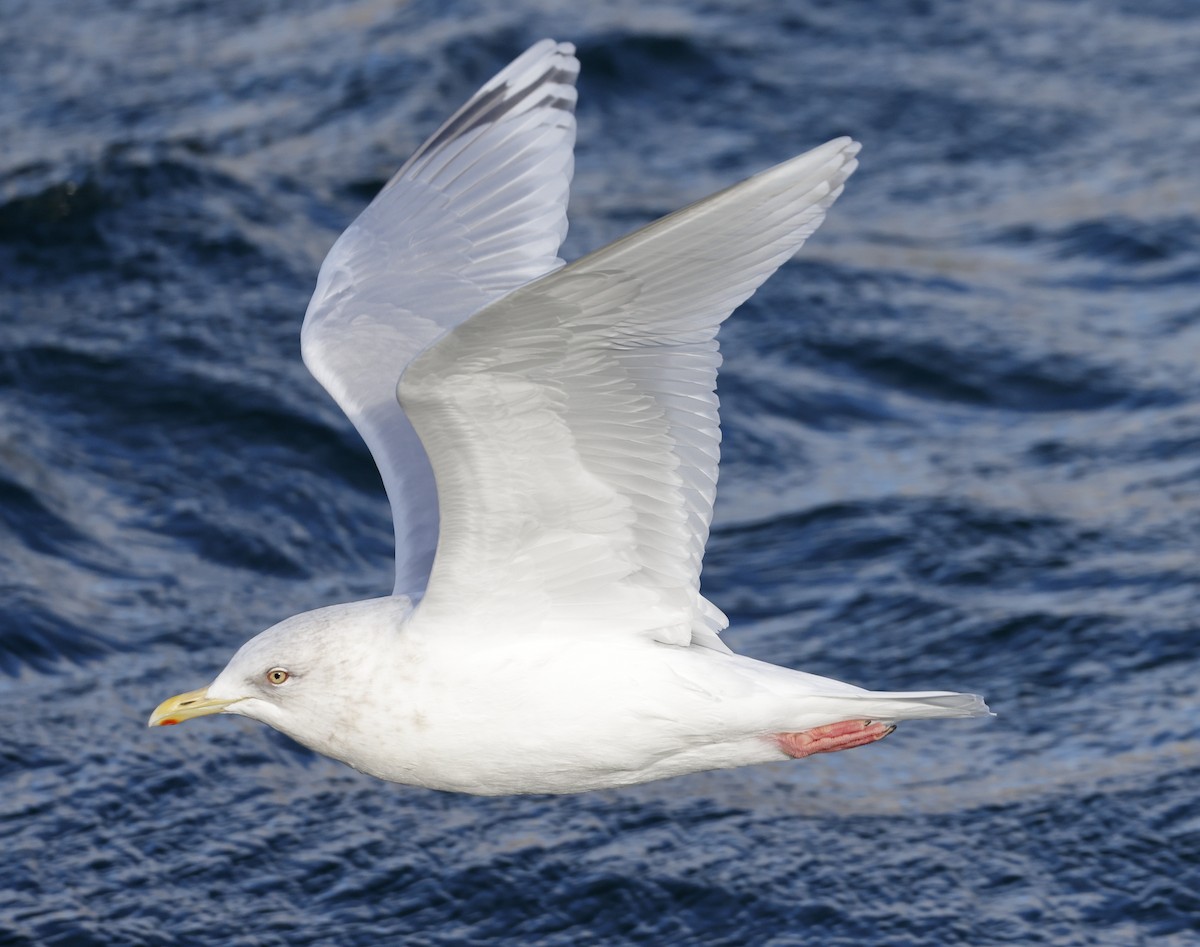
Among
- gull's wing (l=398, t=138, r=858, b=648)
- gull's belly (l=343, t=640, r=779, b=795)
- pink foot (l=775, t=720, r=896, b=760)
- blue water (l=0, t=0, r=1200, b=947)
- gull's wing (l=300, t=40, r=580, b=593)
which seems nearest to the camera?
gull's wing (l=398, t=138, r=858, b=648)

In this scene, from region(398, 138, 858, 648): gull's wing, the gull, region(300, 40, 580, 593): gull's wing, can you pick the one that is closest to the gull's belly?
the gull

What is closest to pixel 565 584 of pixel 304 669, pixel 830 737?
pixel 304 669

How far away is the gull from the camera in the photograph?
460 cm

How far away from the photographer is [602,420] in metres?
4.95

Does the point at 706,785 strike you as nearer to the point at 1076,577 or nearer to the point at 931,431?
the point at 1076,577

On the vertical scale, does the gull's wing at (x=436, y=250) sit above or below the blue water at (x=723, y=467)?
above

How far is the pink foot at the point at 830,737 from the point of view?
551 centimetres

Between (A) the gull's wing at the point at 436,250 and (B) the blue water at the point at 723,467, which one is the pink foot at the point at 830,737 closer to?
(A) the gull's wing at the point at 436,250

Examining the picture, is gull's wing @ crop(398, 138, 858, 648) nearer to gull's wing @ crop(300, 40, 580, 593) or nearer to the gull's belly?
the gull's belly

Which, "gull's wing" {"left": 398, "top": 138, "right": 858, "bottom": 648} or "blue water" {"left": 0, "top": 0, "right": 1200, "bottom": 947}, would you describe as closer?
"gull's wing" {"left": 398, "top": 138, "right": 858, "bottom": 648}

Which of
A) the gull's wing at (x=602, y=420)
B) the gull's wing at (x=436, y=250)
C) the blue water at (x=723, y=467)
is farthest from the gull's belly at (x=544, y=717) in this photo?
the blue water at (x=723, y=467)

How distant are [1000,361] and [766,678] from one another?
540cm

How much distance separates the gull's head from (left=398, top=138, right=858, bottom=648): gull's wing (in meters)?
0.18

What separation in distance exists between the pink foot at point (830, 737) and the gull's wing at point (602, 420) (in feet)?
1.13
